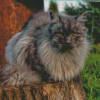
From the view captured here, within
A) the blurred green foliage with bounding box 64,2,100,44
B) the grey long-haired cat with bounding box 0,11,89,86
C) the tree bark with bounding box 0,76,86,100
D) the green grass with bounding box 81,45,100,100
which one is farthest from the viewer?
the blurred green foliage with bounding box 64,2,100,44

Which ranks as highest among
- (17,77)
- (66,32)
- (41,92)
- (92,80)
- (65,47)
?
(66,32)

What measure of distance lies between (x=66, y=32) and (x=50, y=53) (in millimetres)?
374

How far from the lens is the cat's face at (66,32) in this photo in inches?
68.1

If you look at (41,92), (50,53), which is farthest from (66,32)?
(41,92)

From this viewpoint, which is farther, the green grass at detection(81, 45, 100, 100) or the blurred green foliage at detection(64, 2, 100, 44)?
the blurred green foliage at detection(64, 2, 100, 44)

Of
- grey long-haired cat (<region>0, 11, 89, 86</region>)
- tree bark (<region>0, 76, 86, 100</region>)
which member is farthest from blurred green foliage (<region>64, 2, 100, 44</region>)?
tree bark (<region>0, 76, 86, 100</region>)

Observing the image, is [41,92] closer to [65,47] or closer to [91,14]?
[65,47]

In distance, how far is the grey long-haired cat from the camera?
69.7 inches

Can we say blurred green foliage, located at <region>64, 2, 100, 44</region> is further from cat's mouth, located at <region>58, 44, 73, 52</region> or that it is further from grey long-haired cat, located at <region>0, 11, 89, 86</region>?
cat's mouth, located at <region>58, 44, 73, 52</region>

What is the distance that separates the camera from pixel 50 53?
6.25 feet

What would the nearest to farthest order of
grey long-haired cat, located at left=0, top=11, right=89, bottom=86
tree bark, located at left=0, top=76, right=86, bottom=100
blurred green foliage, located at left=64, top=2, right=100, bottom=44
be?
tree bark, located at left=0, top=76, right=86, bottom=100 < grey long-haired cat, located at left=0, top=11, right=89, bottom=86 < blurred green foliage, located at left=64, top=2, right=100, bottom=44

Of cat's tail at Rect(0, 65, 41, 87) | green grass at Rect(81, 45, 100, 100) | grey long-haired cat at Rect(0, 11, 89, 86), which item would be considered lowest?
green grass at Rect(81, 45, 100, 100)

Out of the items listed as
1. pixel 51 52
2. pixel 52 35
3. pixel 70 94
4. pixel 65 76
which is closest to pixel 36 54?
pixel 51 52

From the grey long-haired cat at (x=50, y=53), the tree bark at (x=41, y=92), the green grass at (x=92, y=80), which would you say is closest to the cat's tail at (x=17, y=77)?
the grey long-haired cat at (x=50, y=53)
